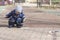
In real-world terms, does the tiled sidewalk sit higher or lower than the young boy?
lower

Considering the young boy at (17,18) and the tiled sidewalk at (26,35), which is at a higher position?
the young boy at (17,18)

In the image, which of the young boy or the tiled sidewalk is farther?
the young boy

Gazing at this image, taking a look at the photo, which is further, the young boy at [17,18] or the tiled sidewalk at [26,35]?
the young boy at [17,18]

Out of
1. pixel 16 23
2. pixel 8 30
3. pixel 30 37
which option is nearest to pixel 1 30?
pixel 8 30

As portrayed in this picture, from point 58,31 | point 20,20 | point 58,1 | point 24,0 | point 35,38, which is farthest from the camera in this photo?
point 24,0

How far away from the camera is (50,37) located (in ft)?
31.3

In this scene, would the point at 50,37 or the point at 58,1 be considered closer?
the point at 50,37

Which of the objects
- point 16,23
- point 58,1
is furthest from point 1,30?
point 58,1

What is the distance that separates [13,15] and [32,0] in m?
23.2

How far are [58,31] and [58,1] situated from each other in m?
18.8

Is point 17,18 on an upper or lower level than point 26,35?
upper

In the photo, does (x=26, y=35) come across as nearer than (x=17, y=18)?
Yes

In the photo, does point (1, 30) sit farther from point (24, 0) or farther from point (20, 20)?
point (24, 0)

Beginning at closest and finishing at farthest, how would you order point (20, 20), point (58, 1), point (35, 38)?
point (35, 38) < point (20, 20) < point (58, 1)
